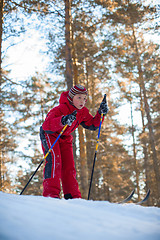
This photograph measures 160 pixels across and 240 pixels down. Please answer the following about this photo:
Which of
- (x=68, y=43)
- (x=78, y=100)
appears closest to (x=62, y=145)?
(x=78, y=100)

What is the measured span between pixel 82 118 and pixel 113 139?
45.6ft

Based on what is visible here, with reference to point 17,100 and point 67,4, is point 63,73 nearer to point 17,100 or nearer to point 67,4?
point 17,100

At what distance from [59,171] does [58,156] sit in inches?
8.7

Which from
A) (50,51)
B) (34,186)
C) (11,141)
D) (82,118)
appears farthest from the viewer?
(34,186)

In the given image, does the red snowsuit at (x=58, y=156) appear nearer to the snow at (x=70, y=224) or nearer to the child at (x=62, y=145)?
the child at (x=62, y=145)

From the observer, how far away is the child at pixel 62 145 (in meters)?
3.26

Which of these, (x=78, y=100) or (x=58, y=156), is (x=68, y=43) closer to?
(x=78, y=100)

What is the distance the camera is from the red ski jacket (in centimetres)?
338

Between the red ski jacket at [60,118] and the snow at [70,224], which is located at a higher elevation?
the red ski jacket at [60,118]

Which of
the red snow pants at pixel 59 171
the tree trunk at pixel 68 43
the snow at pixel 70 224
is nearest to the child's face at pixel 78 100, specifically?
the red snow pants at pixel 59 171

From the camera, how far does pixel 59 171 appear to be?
337 centimetres

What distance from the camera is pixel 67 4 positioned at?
8.61 m

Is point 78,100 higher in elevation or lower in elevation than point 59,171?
higher

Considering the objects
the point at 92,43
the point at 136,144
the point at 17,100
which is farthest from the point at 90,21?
the point at 136,144
